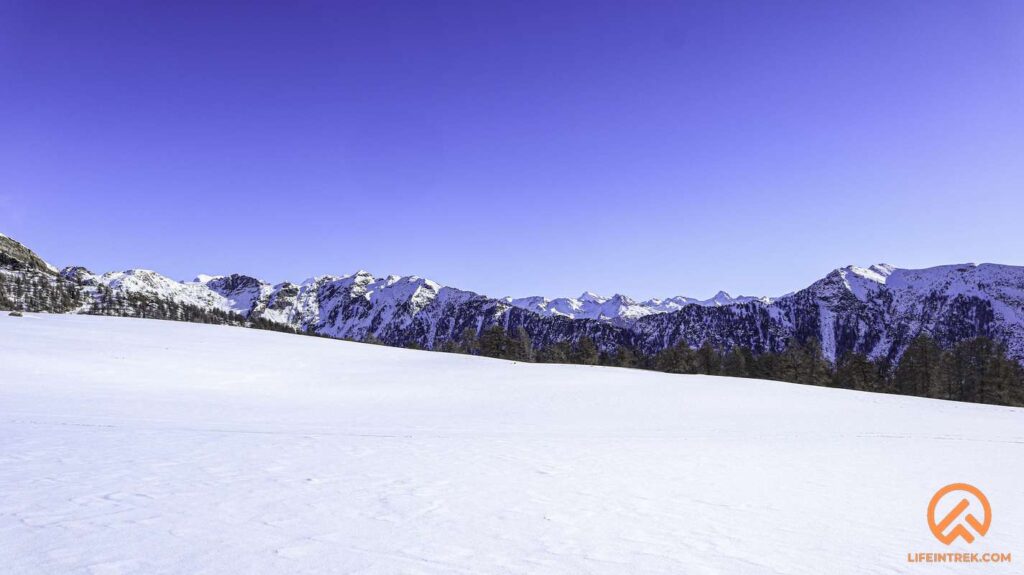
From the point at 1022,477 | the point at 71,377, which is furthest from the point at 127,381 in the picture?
the point at 1022,477

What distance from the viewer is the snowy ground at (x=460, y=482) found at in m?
5.48

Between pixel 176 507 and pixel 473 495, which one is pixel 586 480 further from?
pixel 176 507

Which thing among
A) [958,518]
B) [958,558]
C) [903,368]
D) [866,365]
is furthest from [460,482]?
[903,368]

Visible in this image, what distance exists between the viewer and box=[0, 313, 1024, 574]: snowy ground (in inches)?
216

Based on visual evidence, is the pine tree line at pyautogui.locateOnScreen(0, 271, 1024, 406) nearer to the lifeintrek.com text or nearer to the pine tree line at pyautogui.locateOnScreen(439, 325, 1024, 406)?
the pine tree line at pyautogui.locateOnScreen(439, 325, 1024, 406)

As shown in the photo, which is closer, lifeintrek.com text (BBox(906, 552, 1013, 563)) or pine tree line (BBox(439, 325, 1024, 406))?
lifeintrek.com text (BBox(906, 552, 1013, 563))

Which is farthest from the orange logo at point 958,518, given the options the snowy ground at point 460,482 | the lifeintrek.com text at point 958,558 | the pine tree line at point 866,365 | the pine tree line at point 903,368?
the pine tree line at point 866,365

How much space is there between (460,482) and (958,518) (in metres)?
9.18

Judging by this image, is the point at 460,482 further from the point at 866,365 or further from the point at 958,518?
the point at 866,365

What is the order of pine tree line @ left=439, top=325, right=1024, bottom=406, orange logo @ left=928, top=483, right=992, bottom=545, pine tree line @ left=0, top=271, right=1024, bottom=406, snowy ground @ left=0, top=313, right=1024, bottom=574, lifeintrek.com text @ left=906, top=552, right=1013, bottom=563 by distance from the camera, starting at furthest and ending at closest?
pine tree line @ left=0, top=271, right=1024, bottom=406 → pine tree line @ left=439, top=325, right=1024, bottom=406 → orange logo @ left=928, top=483, right=992, bottom=545 → lifeintrek.com text @ left=906, top=552, right=1013, bottom=563 → snowy ground @ left=0, top=313, right=1024, bottom=574

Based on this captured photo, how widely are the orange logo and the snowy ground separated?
24 centimetres

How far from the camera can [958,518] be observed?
28.2 ft

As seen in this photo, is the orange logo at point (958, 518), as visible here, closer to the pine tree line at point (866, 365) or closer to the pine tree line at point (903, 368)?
the pine tree line at point (903, 368)

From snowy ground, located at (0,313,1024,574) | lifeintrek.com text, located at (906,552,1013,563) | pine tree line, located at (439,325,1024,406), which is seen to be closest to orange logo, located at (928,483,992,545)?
snowy ground, located at (0,313,1024,574)
